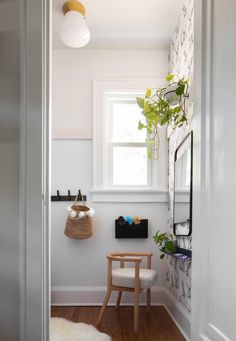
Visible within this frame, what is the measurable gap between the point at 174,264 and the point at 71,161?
1522mm

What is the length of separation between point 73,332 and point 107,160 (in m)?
1.82

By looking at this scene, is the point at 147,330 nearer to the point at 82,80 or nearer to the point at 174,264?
the point at 174,264

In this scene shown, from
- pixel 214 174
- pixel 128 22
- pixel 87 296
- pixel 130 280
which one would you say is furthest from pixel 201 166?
pixel 87 296

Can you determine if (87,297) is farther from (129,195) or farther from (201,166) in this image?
(201,166)

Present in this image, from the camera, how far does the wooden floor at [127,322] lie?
3.10 meters

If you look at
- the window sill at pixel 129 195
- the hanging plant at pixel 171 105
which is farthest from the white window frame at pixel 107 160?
the hanging plant at pixel 171 105

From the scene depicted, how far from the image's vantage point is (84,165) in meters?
4.24

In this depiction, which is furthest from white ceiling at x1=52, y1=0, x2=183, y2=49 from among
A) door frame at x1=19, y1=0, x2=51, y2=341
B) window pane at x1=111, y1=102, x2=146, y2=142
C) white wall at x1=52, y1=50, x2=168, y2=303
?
door frame at x1=19, y1=0, x2=51, y2=341

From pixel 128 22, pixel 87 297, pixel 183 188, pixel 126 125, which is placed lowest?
pixel 87 297

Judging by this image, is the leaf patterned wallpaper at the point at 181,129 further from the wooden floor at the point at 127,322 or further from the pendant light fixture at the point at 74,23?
the pendant light fixture at the point at 74,23

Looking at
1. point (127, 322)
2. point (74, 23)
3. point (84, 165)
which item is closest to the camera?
point (74, 23)

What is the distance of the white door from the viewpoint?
136 cm

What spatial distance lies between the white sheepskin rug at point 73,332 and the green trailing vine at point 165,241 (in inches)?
34.1

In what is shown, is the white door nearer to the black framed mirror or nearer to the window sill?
the black framed mirror
